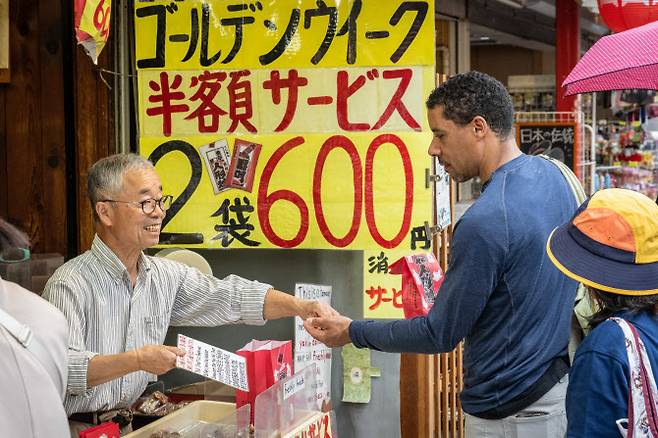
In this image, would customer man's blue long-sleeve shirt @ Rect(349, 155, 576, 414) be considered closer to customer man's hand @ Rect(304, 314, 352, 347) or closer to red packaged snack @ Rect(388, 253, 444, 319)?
customer man's hand @ Rect(304, 314, 352, 347)

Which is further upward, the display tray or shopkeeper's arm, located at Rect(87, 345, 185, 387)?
shopkeeper's arm, located at Rect(87, 345, 185, 387)

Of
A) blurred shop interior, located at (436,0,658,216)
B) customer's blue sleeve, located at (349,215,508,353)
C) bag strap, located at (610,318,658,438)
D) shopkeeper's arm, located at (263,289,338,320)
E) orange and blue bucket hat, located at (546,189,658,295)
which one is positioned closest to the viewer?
bag strap, located at (610,318,658,438)

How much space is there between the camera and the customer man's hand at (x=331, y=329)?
307 cm

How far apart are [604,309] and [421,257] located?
1157 mm

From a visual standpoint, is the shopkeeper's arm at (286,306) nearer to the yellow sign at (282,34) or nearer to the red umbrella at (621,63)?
the yellow sign at (282,34)

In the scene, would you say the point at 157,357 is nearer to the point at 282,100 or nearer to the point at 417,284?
the point at 417,284

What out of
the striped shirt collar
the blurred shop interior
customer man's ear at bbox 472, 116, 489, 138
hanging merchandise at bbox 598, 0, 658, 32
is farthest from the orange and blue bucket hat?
the blurred shop interior

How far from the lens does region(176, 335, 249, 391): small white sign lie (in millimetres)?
2693

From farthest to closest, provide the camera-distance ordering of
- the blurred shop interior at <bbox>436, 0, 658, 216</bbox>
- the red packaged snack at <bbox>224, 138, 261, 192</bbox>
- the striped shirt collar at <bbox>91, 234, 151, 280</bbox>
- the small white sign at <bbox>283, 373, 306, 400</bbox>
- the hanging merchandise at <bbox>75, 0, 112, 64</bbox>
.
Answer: the blurred shop interior at <bbox>436, 0, 658, 216</bbox> → the red packaged snack at <bbox>224, 138, 261, 192</bbox> → the striped shirt collar at <bbox>91, 234, 151, 280</bbox> → the hanging merchandise at <bbox>75, 0, 112, 64</bbox> → the small white sign at <bbox>283, 373, 306, 400</bbox>

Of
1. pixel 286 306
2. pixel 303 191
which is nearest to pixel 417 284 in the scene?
pixel 286 306

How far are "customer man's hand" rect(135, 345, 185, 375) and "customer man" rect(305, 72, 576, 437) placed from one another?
0.66 metres

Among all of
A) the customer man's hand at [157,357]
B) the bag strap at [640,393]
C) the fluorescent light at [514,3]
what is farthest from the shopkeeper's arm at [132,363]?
the fluorescent light at [514,3]

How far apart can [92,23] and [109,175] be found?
0.56 m

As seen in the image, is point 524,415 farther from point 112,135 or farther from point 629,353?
point 112,135
